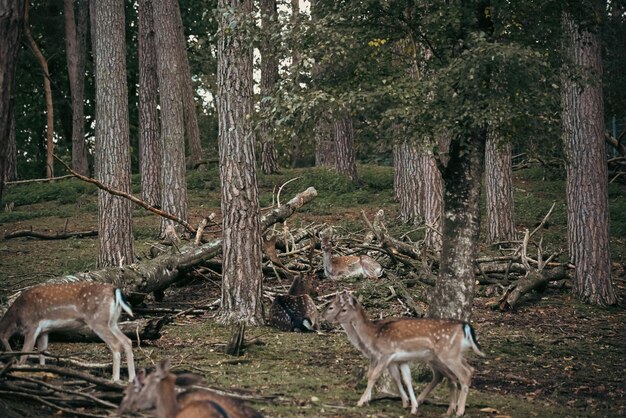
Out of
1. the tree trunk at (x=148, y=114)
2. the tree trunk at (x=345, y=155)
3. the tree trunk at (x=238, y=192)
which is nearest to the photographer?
the tree trunk at (x=238, y=192)

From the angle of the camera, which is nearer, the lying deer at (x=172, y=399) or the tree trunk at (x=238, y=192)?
the lying deer at (x=172, y=399)

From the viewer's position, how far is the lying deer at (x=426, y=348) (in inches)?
361

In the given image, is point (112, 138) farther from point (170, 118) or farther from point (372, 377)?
point (372, 377)

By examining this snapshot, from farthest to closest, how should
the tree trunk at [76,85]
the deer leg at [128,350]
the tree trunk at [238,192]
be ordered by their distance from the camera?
the tree trunk at [76,85]
the tree trunk at [238,192]
the deer leg at [128,350]

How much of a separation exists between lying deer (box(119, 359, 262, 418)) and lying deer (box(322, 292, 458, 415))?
3.17 m

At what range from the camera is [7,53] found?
26.2 feet

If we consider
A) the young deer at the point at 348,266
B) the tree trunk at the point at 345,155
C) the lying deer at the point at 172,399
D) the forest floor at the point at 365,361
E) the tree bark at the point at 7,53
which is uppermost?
the tree bark at the point at 7,53

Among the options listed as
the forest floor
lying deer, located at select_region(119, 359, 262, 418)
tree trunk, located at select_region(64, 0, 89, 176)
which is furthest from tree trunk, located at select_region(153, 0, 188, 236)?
lying deer, located at select_region(119, 359, 262, 418)

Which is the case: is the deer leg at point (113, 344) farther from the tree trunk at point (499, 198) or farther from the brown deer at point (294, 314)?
the tree trunk at point (499, 198)

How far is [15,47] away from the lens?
317 inches

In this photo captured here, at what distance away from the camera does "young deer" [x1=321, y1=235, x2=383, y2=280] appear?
56.4 ft

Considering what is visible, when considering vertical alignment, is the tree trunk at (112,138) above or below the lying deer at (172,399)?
above

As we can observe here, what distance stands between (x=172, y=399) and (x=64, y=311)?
153 inches

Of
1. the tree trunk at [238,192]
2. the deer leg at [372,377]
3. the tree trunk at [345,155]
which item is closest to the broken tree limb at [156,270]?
the tree trunk at [238,192]
